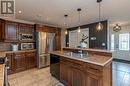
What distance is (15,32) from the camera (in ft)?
15.6

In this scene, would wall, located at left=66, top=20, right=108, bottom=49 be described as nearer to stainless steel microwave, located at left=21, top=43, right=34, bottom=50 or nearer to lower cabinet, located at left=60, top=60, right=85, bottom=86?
lower cabinet, located at left=60, top=60, right=85, bottom=86

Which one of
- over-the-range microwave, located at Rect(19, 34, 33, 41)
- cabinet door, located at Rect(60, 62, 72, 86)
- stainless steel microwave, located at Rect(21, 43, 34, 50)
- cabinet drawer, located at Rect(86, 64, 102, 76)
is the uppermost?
over-the-range microwave, located at Rect(19, 34, 33, 41)

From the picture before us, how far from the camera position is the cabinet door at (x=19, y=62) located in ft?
15.0

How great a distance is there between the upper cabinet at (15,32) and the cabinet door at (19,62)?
30.3 inches

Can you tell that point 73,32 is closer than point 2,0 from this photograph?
No

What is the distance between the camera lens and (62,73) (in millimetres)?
3326

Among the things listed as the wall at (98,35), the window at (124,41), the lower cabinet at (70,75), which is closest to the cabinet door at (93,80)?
the lower cabinet at (70,75)

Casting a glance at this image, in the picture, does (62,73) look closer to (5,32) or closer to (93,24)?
(5,32)

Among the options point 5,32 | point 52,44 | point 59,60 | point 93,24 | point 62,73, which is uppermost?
point 93,24

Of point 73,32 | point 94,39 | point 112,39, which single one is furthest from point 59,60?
Result: point 112,39

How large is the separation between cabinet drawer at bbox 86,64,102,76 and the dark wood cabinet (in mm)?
3875

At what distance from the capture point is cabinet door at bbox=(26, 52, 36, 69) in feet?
16.6

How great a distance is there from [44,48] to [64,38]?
2.98 metres

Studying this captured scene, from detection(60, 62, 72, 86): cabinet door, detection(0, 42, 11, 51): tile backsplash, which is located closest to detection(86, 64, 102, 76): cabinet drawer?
detection(60, 62, 72, 86): cabinet door
